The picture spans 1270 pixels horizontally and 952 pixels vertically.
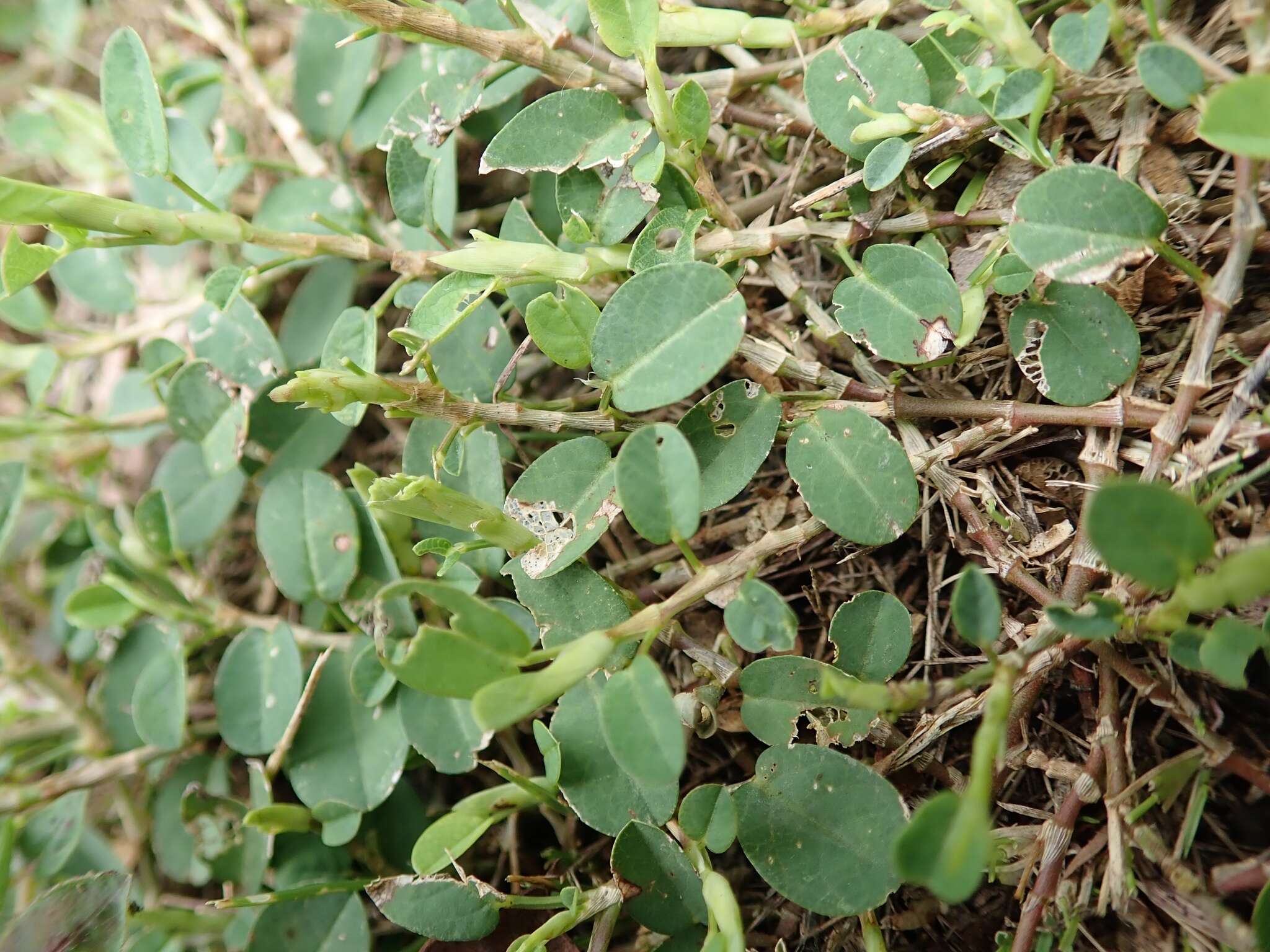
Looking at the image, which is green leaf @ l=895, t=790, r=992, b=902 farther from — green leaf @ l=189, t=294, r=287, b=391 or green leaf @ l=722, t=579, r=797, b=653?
green leaf @ l=189, t=294, r=287, b=391

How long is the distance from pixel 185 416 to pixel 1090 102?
135cm

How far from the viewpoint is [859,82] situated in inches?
40.2

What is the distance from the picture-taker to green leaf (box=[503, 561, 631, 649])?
101 cm

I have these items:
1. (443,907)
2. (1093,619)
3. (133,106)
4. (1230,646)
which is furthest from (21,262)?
(1230,646)

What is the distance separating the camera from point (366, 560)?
130 cm

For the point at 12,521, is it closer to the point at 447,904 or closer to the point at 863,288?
the point at 447,904

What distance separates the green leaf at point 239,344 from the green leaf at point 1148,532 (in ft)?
3.65

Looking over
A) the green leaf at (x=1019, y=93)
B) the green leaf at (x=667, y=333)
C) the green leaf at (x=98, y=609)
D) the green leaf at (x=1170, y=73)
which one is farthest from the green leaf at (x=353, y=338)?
the green leaf at (x=1170, y=73)

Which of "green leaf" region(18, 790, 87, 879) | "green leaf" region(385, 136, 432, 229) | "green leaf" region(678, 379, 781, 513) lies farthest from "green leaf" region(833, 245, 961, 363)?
"green leaf" region(18, 790, 87, 879)

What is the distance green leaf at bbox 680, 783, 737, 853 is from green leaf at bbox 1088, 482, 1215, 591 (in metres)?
0.49

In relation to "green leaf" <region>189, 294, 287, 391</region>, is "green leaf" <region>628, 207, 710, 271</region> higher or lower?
higher

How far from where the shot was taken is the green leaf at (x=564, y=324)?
98 centimetres

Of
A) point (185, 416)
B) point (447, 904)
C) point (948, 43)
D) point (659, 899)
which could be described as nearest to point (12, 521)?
point (185, 416)

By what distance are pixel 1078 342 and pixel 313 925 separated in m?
1.24
